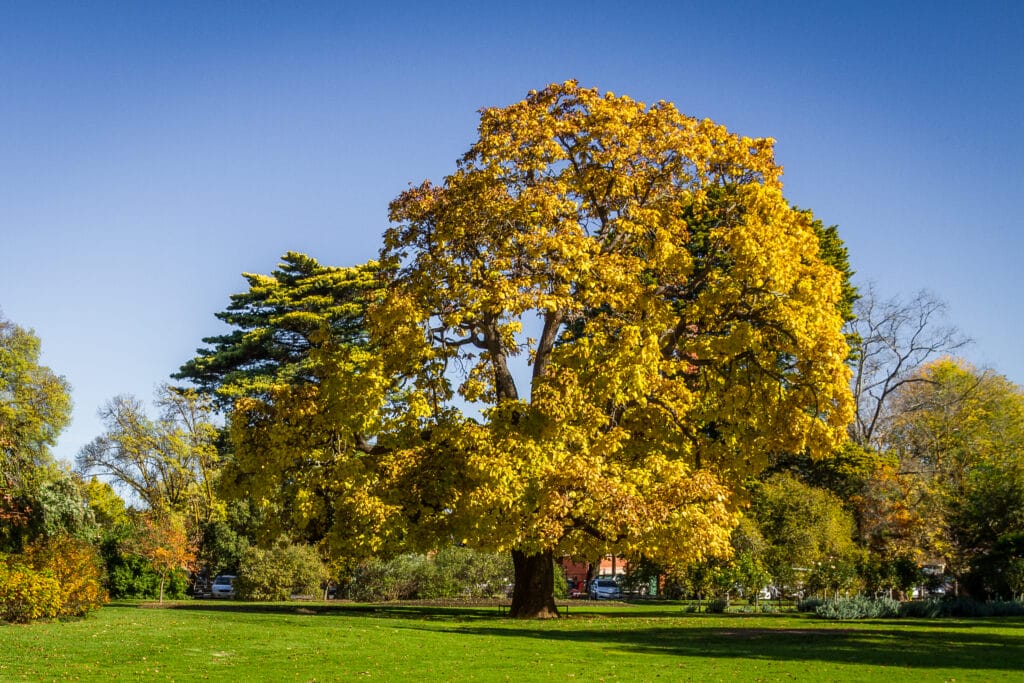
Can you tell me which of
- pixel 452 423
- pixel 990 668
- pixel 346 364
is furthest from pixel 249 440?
pixel 990 668

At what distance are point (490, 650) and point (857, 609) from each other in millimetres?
16566

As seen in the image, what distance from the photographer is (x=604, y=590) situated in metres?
55.4

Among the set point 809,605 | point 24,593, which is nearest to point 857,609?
point 809,605

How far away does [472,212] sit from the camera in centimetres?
2653

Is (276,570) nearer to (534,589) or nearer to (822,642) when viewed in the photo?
(534,589)

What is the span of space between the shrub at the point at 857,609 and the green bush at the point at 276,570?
20998mm

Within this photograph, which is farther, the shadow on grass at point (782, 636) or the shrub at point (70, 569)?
the shrub at point (70, 569)

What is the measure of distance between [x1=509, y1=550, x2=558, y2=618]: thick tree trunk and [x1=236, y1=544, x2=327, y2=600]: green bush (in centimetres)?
1592

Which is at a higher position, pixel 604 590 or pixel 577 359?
pixel 577 359

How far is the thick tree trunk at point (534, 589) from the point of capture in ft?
90.8

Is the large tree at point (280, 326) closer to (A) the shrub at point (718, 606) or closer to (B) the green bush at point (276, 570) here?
(B) the green bush at point (276, 570)

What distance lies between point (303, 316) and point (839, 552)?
95.3 ft

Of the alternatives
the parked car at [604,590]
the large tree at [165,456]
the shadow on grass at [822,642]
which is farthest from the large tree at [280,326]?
the shadow on grass at [822,642]

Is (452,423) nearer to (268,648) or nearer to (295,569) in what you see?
(268,648)
